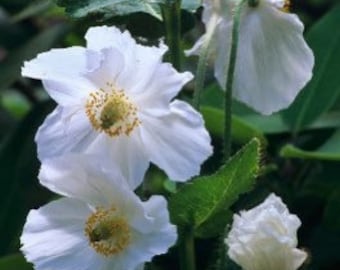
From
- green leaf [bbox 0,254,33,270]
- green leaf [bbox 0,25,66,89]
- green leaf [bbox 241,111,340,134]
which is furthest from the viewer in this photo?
green leaf [bbox 0,25,66,89]

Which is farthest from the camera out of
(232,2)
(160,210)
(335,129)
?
(335,129)

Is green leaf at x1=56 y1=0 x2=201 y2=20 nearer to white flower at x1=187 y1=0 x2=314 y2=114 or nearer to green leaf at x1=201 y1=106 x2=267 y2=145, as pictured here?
white flower at x1=187 y1=0 x2=314 y2=114

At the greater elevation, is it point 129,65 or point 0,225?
point 129,65

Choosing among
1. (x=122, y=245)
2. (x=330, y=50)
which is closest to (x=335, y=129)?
(x=330, y=50)

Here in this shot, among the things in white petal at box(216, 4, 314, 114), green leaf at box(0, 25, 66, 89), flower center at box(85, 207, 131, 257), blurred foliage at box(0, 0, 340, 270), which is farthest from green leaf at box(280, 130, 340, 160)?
green leaf at box(0, 25, 66, 89)

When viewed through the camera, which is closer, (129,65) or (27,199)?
(129,65)

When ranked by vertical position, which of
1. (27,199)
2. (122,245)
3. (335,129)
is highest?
(122,245)

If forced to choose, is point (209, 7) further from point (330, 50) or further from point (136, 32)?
point (330, 50)
